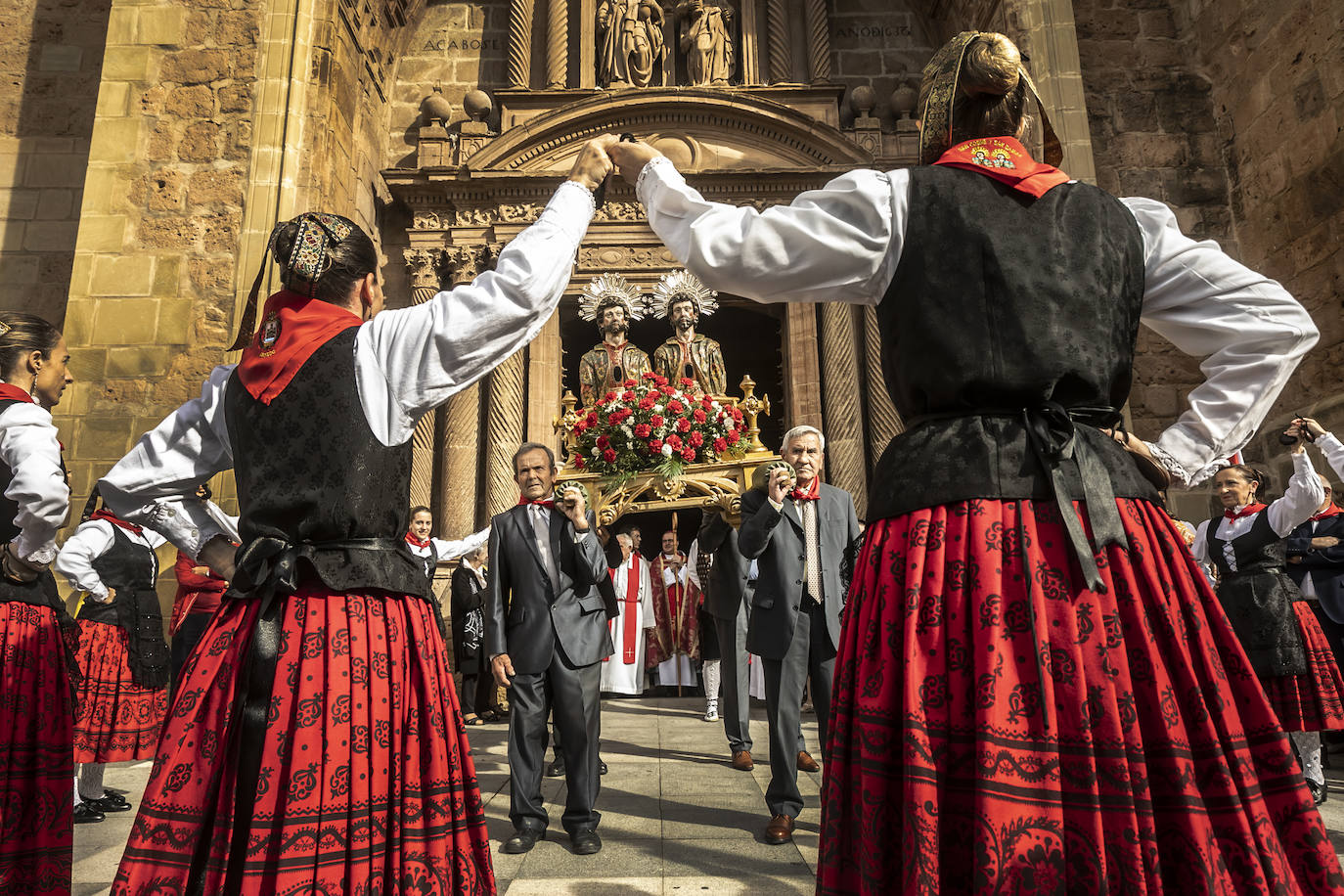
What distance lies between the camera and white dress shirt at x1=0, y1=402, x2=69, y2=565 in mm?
2709

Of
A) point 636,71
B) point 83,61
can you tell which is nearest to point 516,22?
point 636,71

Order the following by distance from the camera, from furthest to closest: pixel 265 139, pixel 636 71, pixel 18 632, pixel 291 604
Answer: pixel 636 71 < pixel 265 139 < pixel 18 632 < pixel 291 604

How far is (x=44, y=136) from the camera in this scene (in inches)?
376

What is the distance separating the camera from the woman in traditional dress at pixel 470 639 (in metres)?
7.90

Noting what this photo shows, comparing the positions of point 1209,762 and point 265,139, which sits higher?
point 265,139

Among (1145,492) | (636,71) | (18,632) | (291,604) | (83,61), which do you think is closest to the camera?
(1145,492)

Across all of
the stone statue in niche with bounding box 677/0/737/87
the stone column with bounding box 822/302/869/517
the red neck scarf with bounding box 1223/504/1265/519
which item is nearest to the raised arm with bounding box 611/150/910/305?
the red neck scarf with bounding box 1223/504/1265/519

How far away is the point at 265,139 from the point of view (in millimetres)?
8344

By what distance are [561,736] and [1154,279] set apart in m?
3.06

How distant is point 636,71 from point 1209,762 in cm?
1077

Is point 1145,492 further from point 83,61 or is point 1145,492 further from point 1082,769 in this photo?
point 83,61

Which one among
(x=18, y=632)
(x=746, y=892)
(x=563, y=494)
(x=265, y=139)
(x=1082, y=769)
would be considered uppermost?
(x=265, y=139)

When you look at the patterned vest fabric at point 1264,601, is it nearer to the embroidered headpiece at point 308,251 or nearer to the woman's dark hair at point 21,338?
the embroidered headpiece at point 308,251

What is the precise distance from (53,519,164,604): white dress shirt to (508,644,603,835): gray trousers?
2082mm
